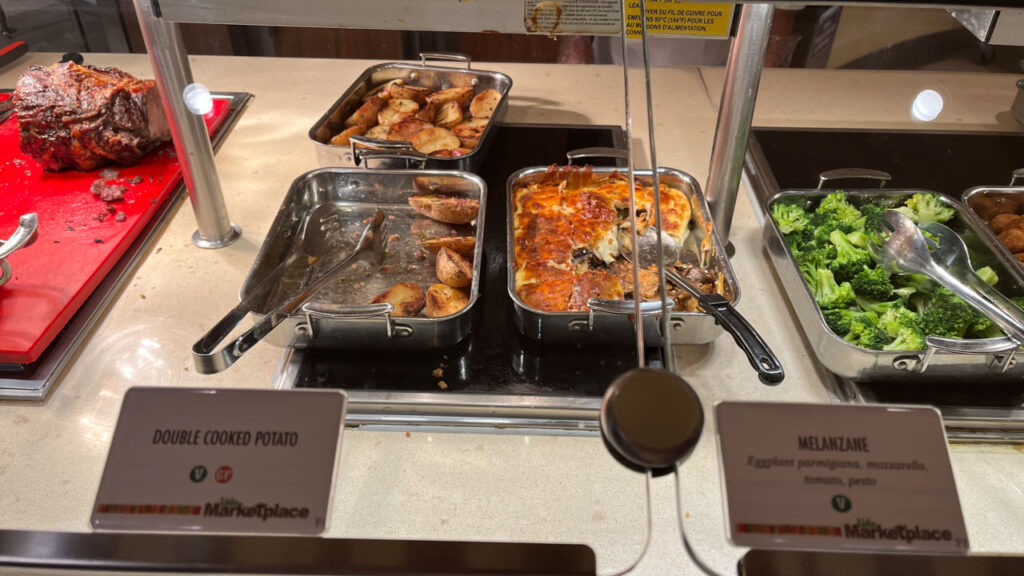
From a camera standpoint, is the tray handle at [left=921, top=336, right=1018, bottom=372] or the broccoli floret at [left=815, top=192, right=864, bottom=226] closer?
the tray handle at [left=921, top=336, right=1018, bottom=372]

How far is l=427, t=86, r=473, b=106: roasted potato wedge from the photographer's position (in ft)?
5.49

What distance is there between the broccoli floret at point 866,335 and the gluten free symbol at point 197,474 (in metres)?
0.87

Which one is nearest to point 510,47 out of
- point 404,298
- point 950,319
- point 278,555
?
point 404,298

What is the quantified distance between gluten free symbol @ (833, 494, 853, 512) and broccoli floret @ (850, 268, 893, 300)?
24.3 inches

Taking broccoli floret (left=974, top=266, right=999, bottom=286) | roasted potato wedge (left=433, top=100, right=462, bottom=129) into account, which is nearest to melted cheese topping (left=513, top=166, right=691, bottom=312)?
roasted potato wedge (left=433, top=100, right=462, bottom=129)

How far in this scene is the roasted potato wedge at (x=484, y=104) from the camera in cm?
166

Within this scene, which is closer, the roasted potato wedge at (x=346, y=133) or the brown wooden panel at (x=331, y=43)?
the roasted potato wedge at (x=346, y=133)

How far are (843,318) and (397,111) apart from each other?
1.10 meters

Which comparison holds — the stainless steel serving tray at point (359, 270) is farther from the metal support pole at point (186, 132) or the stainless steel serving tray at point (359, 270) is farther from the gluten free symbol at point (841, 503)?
the gluten free symbol at point (841, 503)

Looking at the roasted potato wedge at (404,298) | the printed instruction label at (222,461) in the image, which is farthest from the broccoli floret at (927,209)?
the printed instruction label at (222,461)

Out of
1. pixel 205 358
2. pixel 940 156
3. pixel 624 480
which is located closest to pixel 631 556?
pixel 624 480

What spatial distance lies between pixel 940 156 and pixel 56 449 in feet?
5.79

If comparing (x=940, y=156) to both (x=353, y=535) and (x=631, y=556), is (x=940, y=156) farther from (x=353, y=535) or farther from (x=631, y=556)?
(x=353, y=535)

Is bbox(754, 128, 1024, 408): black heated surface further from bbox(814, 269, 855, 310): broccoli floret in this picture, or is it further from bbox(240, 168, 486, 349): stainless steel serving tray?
bbox(240, 168, 486, 349): stainless steel serving tray
